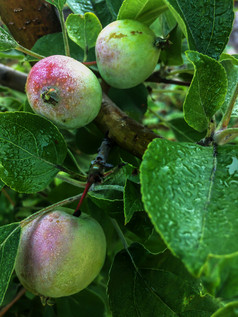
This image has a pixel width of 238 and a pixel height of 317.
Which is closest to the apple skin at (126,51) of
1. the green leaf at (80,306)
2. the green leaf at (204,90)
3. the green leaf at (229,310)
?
the green leaf at (204,90)

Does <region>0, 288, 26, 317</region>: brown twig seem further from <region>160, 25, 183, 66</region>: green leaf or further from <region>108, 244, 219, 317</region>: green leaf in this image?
<region>160, 25, 183, 66</region>: green leaf

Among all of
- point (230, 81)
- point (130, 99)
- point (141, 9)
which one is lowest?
point (130, 99)

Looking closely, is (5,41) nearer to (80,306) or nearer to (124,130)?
(124,130)

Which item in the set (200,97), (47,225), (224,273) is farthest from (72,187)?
(224,273)

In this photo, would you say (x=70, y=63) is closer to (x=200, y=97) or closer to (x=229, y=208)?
(x=200, y=97)

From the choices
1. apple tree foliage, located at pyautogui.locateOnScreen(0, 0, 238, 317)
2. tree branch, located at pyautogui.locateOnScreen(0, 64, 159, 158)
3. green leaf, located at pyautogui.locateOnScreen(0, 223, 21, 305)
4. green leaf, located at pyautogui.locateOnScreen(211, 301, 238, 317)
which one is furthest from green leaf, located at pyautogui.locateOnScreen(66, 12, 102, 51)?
green leaf, located at pyautogui.locateOnScreen(211, 301, 238, 317)

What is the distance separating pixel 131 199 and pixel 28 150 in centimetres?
16

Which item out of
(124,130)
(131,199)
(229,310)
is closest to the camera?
(229,310)

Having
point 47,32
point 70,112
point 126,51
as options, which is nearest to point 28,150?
point 70,112

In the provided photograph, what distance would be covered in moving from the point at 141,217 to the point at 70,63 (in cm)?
23

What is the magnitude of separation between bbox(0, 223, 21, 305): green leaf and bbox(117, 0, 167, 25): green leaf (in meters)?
0.34

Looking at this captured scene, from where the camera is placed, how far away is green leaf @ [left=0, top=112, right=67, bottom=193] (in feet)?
1.44

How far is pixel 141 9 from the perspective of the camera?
46 cm

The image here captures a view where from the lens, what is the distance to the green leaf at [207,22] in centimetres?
43
